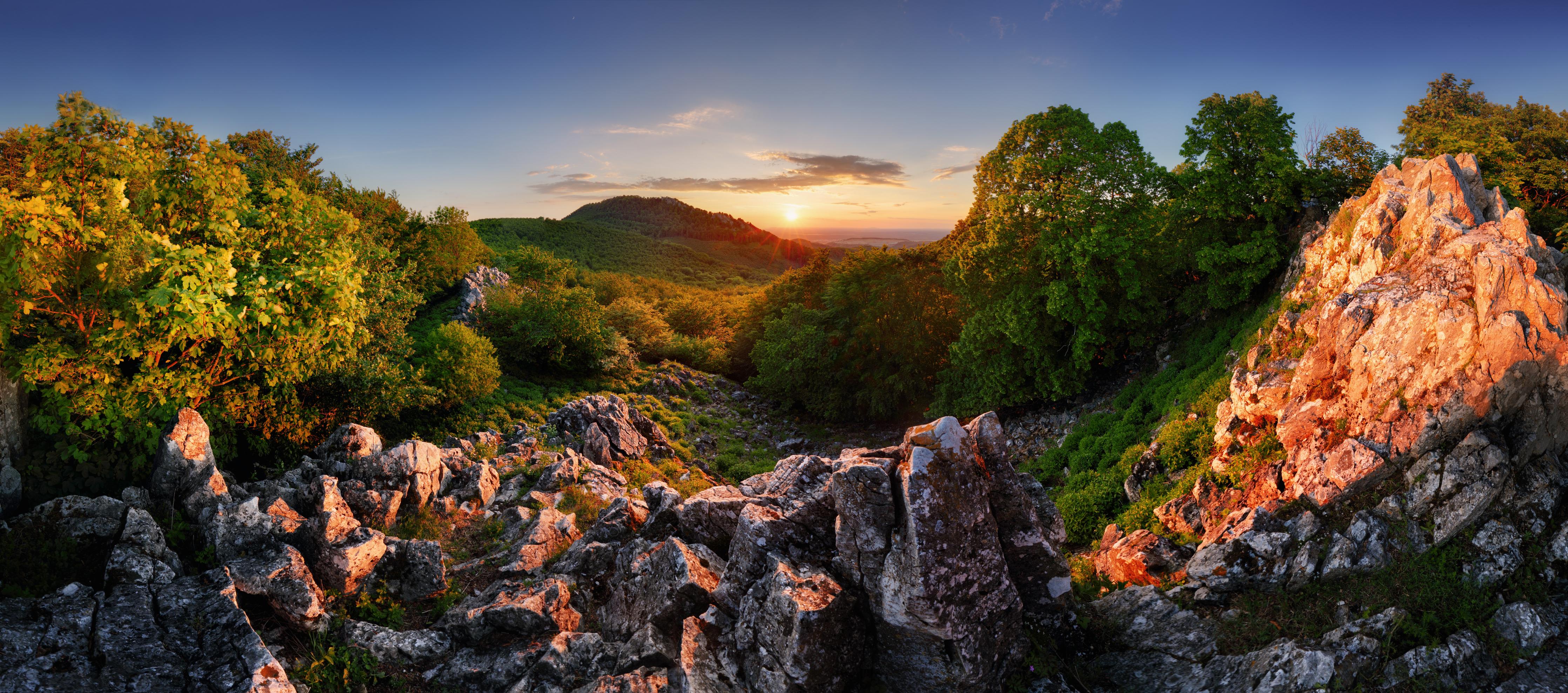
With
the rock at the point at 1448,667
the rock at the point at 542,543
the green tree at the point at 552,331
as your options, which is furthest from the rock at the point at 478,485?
the green tree at the point at 552,331

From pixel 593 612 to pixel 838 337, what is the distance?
26.2 meters

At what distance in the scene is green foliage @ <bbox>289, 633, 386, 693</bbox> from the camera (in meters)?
9.24

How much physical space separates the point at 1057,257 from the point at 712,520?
1824cm

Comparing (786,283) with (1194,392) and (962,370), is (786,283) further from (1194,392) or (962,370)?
(1194,392)

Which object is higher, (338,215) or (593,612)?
(338,215)

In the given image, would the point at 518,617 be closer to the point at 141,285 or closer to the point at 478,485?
the point at 478,485

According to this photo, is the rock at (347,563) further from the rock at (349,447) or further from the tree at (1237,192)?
the tree at (1237,192)

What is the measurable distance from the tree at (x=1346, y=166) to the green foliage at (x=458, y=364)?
32070 millimetres

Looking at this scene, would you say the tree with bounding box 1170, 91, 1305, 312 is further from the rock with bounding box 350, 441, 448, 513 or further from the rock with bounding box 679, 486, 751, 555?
the rock with bounding box 350, 441, 448, 513

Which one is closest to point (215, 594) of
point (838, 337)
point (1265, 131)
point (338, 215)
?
point (338, 215)

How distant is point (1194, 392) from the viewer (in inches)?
782

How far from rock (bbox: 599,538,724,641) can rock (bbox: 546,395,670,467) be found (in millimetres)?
10745

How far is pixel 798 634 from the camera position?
7.94 metres

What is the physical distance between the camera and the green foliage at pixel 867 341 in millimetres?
33188
